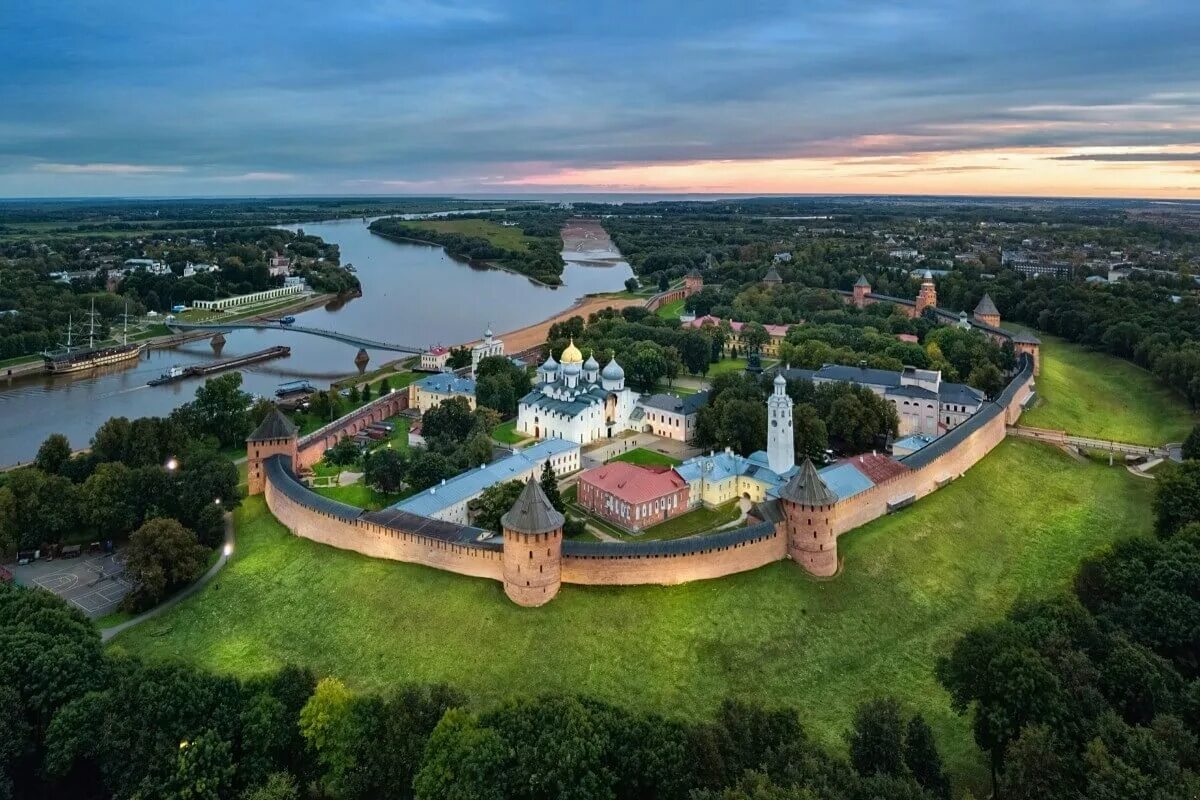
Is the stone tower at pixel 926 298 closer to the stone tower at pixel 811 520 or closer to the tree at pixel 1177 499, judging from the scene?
the tree at pixel 1177 499

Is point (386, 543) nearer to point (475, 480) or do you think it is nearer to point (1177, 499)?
point (475, 480)

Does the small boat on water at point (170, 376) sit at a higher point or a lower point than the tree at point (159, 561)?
lower

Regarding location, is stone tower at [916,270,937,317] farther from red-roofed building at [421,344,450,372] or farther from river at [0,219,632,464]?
red-roofed building at [421,344,450,372]

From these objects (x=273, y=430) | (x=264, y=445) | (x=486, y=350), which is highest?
(x=273, y=430)

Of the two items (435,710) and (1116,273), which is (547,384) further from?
(1116,273)

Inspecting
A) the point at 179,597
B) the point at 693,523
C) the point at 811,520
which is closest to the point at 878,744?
the point at 811,520

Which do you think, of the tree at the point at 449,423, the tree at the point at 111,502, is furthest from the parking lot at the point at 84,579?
the tree at the point at 449,423
